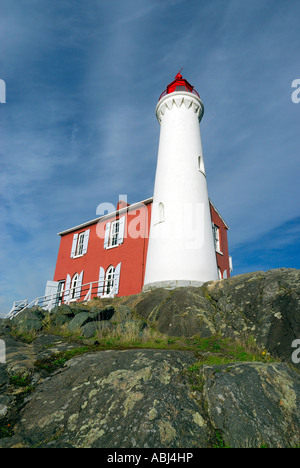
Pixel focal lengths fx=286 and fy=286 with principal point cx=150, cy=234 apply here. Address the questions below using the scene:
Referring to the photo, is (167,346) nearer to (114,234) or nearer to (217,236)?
(114,234)

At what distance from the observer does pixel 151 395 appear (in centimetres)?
419

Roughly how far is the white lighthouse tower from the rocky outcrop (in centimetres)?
466

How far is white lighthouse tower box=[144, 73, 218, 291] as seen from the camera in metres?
12.1

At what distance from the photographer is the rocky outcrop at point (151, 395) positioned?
3670 millimetres

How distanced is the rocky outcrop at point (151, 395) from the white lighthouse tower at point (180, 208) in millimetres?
4658

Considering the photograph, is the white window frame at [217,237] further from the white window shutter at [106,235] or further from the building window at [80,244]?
the building window at [80,244]

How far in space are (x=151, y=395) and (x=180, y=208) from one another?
954cm

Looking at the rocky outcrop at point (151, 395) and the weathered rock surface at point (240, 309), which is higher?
the weathered rock surface at point (240, 309)

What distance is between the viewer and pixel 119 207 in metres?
20.2

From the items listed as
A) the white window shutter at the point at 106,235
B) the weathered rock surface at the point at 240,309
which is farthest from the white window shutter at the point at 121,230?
the weathered rock surface at the point at 240,309

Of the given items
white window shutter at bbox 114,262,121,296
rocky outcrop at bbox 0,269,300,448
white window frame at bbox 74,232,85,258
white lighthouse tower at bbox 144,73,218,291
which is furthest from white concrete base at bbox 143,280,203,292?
white window frame at bbox 74,232,85,258
